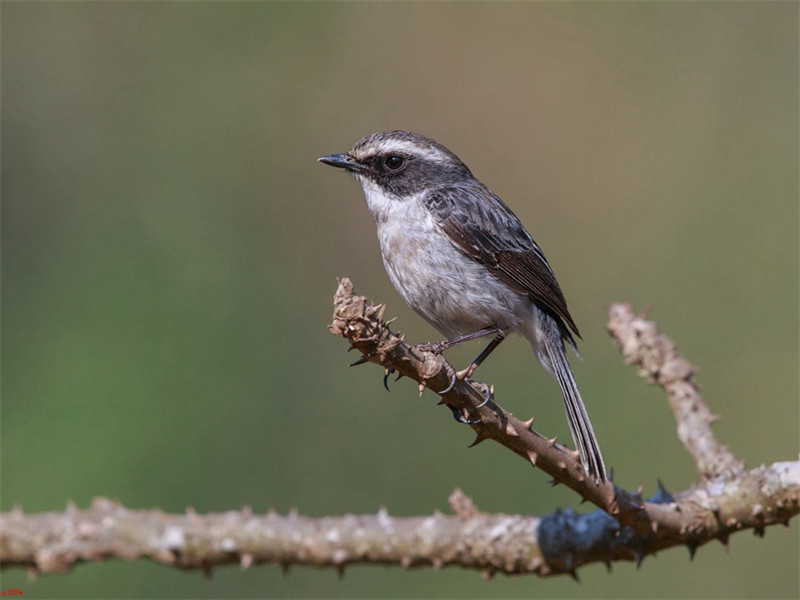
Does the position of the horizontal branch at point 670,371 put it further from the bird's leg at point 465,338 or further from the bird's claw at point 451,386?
the bird's claw at point 451,386

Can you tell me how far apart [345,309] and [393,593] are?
264 cm

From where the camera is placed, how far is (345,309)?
2.50m

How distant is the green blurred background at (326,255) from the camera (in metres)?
4.98

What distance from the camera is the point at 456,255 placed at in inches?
179

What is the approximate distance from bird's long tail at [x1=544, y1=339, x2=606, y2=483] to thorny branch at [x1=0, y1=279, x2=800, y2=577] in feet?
0.73

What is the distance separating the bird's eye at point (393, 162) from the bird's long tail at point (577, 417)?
1166mm

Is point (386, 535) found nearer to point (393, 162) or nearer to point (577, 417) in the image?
point (577, 417)

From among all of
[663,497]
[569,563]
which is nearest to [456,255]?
[663,497]

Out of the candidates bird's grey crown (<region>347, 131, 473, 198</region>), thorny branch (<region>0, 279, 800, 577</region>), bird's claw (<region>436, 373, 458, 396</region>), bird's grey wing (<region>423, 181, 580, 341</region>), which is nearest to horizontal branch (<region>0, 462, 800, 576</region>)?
thorny branch (<region>0, 279, 800, 577</region>)

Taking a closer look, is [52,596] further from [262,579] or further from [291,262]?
[291,262]

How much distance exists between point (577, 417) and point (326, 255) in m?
2.51

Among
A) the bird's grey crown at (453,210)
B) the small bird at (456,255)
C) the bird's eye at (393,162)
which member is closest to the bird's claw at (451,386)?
the small bird at (456,255)

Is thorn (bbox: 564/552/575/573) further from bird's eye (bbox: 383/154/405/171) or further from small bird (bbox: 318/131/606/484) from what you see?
bird's eye (bbox: 383/154/405/171)

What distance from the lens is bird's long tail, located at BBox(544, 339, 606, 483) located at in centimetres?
353
